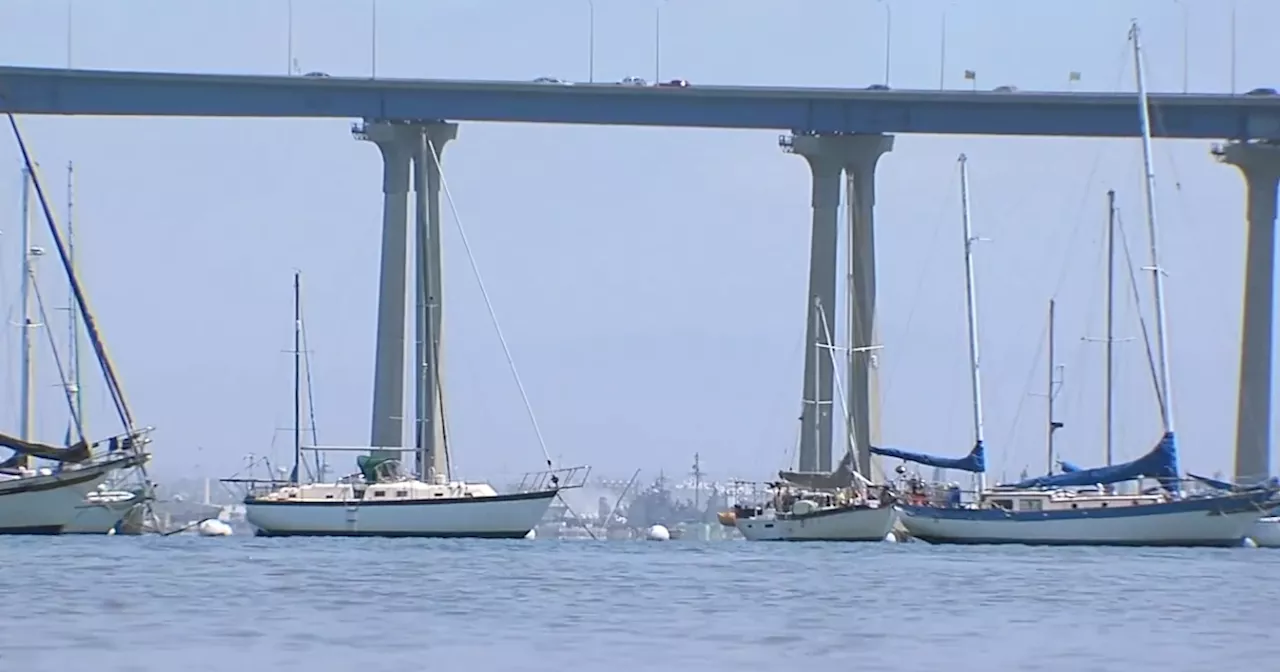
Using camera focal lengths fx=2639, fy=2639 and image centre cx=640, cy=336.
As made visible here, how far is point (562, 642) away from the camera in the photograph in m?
40.9

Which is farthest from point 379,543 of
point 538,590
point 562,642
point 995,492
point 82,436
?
point 562,642

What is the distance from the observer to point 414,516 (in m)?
84.9

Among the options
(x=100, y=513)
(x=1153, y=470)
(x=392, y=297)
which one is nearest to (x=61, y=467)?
(x=100, y=513)

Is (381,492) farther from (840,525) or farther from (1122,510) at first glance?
(1122,510)

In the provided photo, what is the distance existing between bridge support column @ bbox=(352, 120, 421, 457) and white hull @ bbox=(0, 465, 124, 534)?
17.0m

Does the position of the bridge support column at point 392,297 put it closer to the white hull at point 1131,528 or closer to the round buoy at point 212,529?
the round buoy at point 212,529

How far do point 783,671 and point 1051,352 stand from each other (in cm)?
6612

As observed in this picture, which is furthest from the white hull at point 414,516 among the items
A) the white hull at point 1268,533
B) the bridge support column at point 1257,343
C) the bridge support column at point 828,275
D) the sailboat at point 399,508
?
the bridge support column at point 1257,343

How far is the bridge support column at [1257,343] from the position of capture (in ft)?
352

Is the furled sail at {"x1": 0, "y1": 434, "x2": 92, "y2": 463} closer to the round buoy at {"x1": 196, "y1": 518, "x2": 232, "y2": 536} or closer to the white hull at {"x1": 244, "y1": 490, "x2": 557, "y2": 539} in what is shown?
the white hull at {"x1": 244, "y1": 490, "x2": 557, "y2": 539}

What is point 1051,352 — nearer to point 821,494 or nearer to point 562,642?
point 821,494

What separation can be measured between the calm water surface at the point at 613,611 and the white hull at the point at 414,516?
33.9ft

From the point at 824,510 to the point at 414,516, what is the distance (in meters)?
15.0

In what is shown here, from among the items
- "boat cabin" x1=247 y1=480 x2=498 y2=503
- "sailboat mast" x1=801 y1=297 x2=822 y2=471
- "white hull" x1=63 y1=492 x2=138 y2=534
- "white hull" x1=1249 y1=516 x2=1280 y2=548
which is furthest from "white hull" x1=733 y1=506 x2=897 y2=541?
"white hull" x1=63 y1=492 x2=138 y2=534
